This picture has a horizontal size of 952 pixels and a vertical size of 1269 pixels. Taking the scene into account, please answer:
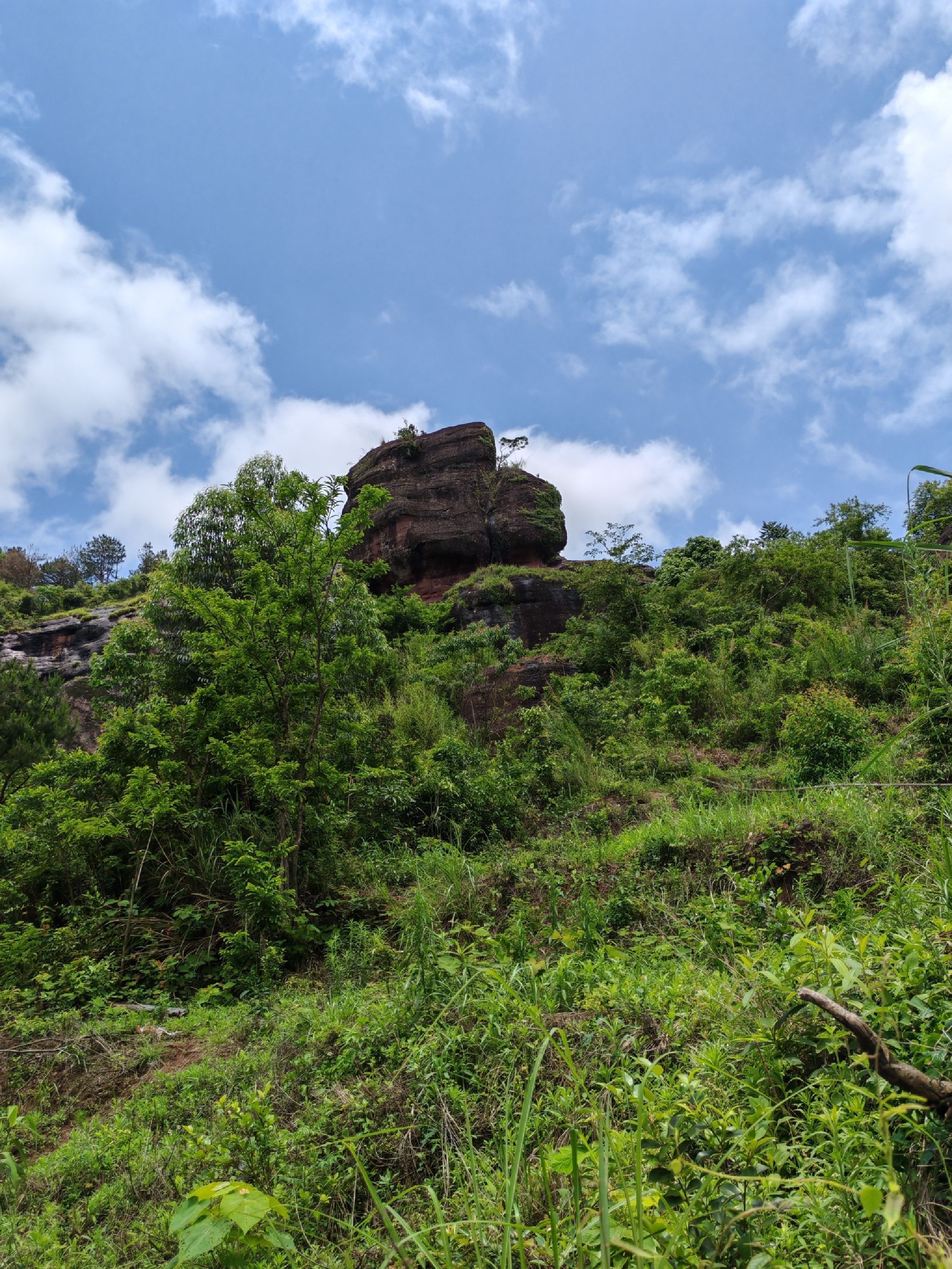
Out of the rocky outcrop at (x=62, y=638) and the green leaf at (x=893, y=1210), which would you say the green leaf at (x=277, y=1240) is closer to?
the green leaf at (x=893, y=1210)

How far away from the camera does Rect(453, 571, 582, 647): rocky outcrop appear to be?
57.8 feet

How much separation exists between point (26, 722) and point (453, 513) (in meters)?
16.4

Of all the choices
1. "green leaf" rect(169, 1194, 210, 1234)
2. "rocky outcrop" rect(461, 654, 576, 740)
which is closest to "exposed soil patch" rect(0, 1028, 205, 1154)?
"green leaf" rect(169, 1194, 210, 1234)

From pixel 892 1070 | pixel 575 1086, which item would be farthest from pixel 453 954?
pixel 892 1070

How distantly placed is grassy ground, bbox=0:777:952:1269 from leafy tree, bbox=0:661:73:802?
4997 mm

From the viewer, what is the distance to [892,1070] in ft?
4.26

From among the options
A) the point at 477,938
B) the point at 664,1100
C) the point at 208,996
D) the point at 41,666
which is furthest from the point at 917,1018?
the point at 41,666

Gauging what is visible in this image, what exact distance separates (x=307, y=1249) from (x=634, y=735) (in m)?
8.33

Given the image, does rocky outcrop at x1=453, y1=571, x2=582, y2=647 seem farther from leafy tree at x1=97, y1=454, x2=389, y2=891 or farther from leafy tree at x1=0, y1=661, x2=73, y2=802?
leafy tree at x1=97, y1=454, x2=389, y2=891

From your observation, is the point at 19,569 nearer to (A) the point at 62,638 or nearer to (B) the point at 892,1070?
(A) the point at 62,638

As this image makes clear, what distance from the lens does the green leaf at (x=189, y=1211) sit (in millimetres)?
1189

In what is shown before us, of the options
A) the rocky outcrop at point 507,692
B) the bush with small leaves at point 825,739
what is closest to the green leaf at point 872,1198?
the bush with small leaves at point 825,739

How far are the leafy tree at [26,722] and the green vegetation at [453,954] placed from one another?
0.45ft

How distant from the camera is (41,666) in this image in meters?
20.5
